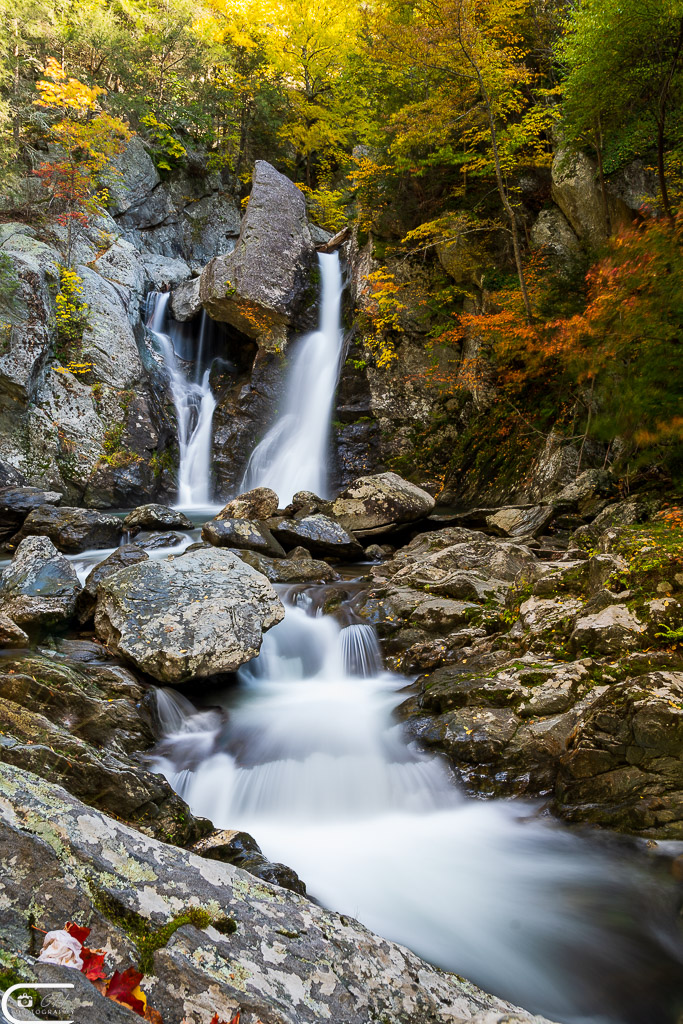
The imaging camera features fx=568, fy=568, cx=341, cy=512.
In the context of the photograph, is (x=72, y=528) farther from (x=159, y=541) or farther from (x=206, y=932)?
(x=206, y=932)

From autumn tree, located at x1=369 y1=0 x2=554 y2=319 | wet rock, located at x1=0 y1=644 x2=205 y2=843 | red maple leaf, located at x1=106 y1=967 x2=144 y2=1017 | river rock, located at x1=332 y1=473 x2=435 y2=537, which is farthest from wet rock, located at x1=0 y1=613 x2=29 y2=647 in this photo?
autumn tree, located at x1=369 y1=0 x2=554 y2=319

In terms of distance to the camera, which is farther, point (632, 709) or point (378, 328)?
point (378, 328)

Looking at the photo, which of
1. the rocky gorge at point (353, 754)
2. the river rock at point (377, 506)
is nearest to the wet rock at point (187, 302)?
the rocky gorge at point (353, 754)

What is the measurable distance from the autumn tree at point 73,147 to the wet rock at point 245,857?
15.6 m

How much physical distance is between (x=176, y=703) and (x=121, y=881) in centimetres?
351

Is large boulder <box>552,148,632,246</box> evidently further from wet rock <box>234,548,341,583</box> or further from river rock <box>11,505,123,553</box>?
river rock <box>11,505,123,553</box>

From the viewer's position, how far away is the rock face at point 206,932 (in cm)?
148

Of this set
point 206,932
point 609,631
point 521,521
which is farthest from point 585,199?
point 206,932

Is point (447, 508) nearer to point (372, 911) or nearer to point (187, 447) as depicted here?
point (187, 447)

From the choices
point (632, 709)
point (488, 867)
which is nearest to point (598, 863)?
point (488, 867)

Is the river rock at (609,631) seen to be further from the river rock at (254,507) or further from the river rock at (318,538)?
the river rock at (254,507)

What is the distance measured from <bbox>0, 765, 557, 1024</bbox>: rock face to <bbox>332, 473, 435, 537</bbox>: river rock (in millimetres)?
7940

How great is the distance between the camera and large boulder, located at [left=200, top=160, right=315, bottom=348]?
15.7m

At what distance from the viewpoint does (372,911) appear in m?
3.27
